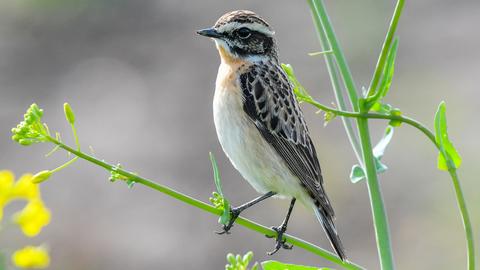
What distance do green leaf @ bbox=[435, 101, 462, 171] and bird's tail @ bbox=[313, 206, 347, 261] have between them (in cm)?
104

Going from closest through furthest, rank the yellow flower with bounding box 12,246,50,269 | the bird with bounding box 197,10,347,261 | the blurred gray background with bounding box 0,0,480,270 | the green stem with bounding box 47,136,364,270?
the yellow flower with bounding box 12,246,50,269 → the green stem with bounding box 47,136,364,270 → the bird with bounding box 197,10,347,261 → the blurred gray background with bounding box 0,0,480,270

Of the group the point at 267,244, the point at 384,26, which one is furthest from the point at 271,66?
the point at 384,26

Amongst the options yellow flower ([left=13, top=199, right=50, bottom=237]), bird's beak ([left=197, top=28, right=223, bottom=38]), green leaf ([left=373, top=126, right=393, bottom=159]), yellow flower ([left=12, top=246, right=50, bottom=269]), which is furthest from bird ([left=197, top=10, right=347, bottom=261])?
yellow flower ([left=12, top=246, right=50, bottom=269])

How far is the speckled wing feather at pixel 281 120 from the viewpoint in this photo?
561 centimetres

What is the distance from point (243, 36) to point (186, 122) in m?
8.94

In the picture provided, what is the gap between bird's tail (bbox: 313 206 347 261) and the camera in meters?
4.90

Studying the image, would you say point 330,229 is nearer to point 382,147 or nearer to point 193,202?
point 382,147

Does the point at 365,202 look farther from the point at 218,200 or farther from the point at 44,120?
the point at 218,200

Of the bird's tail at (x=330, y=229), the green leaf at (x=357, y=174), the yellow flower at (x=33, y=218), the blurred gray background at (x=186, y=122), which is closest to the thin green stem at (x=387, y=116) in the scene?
the green leaf at (x=357, y=174)

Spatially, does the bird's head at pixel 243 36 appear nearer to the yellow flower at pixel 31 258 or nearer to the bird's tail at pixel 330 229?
the bird's tail at pixel 330 229

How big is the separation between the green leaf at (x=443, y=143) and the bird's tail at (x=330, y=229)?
1042 mm

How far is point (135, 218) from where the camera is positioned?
12.6m

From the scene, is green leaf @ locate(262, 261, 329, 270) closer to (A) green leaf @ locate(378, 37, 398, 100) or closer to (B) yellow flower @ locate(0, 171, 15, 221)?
(A) green leaf @ locate(378, 37, 398, 100)

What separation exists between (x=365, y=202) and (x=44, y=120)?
5.34 meters
